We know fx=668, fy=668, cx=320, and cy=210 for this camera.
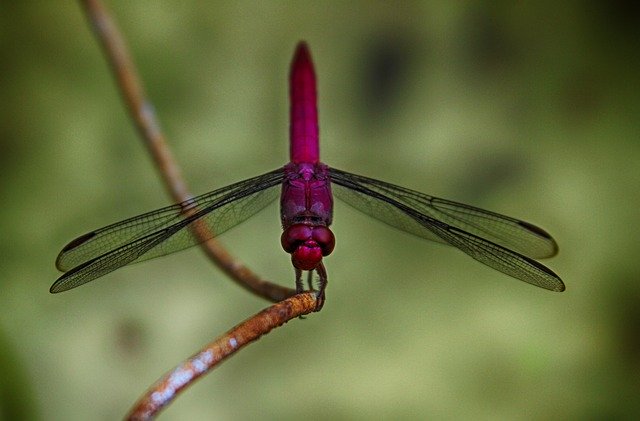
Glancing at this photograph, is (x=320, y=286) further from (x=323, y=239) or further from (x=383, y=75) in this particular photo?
(x=383, y=75)

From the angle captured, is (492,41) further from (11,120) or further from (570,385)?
(11,120)

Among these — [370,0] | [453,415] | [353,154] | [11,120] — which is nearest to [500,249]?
[453,415]

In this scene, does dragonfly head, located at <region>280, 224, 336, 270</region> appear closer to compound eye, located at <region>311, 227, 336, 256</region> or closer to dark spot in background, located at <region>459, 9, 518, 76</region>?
compound eye, located at <region>311, 227, 336, 256</region>

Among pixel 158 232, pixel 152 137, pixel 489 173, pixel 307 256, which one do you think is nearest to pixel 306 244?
pixel 307 256

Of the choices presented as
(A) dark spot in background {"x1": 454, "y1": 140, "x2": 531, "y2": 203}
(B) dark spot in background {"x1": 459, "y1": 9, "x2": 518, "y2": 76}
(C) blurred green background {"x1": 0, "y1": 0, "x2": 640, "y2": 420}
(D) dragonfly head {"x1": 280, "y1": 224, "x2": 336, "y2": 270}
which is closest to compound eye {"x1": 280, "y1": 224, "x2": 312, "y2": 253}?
(D) dragonfly head {"x1": 280, "y1": 224, "x2": 336, "y2": 270}

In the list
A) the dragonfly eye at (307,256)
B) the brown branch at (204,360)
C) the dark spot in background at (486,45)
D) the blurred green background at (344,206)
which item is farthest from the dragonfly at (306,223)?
the dark spot in background at (486,45)
